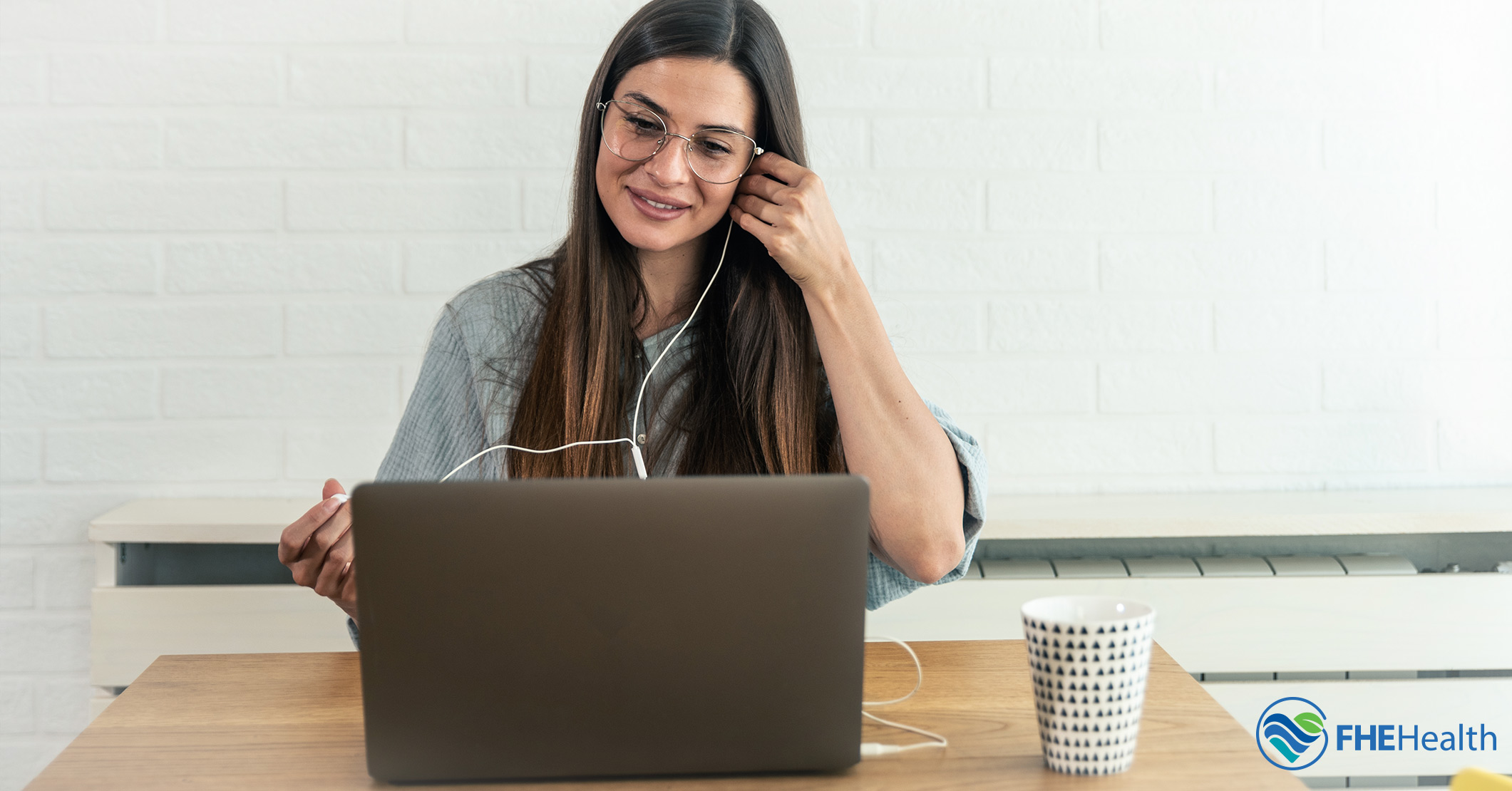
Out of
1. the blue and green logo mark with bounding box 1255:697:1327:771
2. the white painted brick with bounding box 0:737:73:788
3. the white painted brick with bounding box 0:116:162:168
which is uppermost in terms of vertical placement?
the white painted brick with bounding box 0:116:162:168

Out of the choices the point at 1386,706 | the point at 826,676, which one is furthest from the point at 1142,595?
the point at 826,676

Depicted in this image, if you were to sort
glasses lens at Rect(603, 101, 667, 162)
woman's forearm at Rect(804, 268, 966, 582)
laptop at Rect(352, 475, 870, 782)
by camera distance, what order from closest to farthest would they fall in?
laptop at Rect(352, 475, 870, 782), woman's forearm at Rect(804, 268, 966, 582), glasses lens at Rect(603, 101, 667, 162)

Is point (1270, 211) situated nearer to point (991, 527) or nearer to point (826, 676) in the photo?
point (991, 527)

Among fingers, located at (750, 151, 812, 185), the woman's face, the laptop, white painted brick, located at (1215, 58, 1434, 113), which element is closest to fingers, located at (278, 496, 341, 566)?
the laptop

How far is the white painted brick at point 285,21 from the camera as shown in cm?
187

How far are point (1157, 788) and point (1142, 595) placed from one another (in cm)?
115

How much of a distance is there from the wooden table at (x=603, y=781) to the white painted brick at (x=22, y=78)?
4.43 ft

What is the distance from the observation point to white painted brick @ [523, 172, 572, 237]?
191 cm

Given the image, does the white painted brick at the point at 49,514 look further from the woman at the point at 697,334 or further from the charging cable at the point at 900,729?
the charging cable at the point at 900,729

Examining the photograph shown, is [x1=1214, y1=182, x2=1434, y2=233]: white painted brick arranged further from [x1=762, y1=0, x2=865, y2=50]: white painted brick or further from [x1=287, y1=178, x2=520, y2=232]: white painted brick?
[x1=287, y1=178, x2=520, y2=232]: white painted brick

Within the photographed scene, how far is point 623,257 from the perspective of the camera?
4.58 ft

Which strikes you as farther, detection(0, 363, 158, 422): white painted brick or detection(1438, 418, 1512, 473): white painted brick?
detection(1438, 418, 1512, 473): white painted brick

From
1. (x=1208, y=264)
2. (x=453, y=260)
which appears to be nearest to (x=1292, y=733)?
(x=1208, y=264)

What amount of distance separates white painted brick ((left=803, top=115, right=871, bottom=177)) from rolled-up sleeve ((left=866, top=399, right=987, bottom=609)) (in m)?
0.78
